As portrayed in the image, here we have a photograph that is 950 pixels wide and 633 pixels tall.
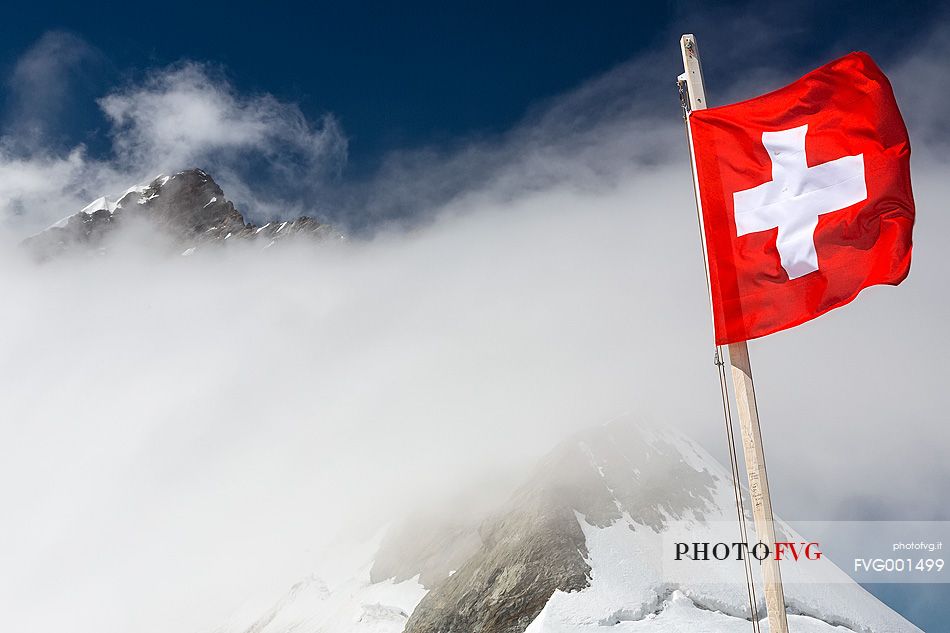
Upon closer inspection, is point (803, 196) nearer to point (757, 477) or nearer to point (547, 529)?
point (757, 477)

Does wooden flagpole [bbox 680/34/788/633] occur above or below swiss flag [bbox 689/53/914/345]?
below

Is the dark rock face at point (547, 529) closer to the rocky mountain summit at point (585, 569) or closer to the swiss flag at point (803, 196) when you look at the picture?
the rocky mountain summit at point (585, 569)

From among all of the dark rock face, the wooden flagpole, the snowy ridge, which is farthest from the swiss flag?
the dark rock face

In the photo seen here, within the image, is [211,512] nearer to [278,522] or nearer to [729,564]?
[278,522]

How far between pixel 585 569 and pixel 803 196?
1323 inches

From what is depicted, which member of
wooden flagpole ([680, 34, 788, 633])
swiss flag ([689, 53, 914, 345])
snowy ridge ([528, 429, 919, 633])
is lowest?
snowy ridge ([528, 429, 919, 633])

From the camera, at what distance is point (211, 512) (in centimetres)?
13962

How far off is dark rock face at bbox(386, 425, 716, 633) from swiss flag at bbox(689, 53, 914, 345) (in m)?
31.2

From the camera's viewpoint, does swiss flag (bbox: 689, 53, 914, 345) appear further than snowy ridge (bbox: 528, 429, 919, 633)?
No

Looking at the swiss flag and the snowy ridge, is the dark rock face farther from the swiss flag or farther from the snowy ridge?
the swiss flag

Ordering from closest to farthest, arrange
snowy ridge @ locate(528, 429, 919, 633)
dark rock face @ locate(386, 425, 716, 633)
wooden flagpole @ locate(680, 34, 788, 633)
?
wooden flagpole @ locate(680, 34, 788, 633), snowy ridge @ locate(528, 429, 919, 633), dark rock face @ locate(386, 425, 716, 633)

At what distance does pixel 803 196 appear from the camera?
9.39 metres

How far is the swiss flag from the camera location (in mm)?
8977

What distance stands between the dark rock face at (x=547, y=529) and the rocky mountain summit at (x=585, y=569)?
0.10m
